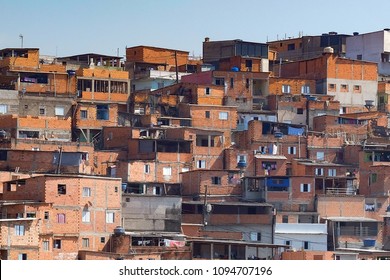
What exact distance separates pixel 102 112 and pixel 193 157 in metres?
3.75

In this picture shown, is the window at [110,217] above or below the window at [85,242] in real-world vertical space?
above

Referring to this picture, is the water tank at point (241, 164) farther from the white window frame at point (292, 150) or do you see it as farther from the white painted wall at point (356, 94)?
the white painted wall at point (356, 94)

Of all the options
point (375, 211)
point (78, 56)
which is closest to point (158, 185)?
point (375, 211)

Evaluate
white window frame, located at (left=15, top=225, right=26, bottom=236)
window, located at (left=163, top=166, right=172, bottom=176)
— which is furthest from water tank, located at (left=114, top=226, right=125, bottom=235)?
window, located at (left=163, top=166, right=172, bottom=176)

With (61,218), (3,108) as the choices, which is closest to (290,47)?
(3,108)

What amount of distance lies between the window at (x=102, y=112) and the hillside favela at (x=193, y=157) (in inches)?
2.2

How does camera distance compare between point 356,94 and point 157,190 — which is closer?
point 157,190

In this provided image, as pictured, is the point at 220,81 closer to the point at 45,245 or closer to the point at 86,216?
the point at 86,216

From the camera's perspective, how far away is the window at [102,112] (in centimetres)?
4103

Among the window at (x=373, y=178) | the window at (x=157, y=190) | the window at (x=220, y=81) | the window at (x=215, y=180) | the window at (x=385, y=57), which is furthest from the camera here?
the window at (x=385, y=57)

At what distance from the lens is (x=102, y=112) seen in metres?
41.1

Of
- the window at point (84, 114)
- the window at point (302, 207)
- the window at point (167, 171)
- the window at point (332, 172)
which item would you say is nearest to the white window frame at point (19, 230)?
the window at point (167, 171)

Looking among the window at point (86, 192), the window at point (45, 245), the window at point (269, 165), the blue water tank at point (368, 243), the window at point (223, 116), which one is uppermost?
the window at point (223, 116)

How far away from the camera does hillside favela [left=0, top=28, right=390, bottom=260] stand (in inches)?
1265
